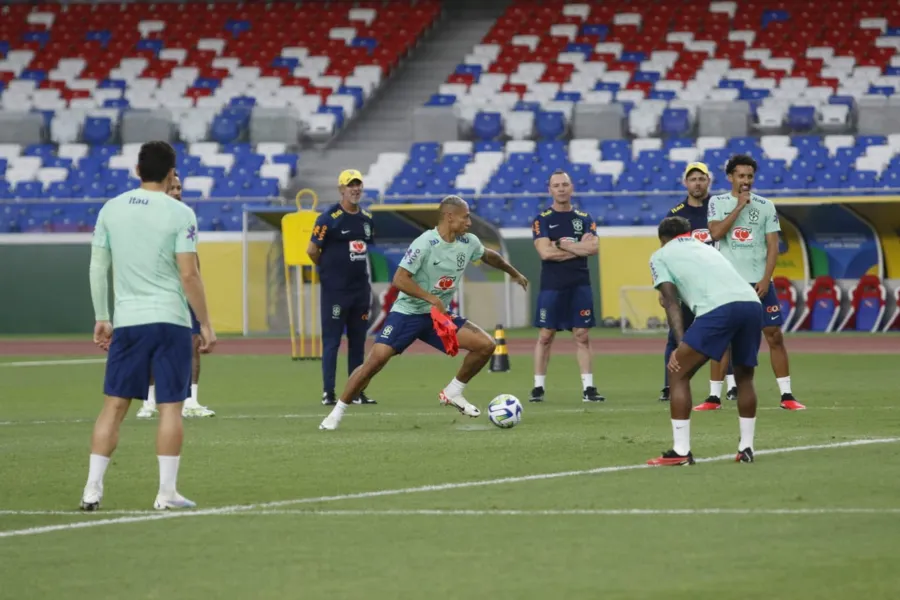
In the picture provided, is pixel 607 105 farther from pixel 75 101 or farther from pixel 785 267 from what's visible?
pixel 75 101

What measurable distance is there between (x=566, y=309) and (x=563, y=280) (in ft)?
1.02

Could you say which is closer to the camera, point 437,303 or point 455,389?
point 437,303

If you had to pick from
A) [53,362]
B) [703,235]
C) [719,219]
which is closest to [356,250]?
[703,235]

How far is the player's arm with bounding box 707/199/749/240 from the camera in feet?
49.1

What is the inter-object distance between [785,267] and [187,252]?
77.3 feet

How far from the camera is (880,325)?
3072 cm

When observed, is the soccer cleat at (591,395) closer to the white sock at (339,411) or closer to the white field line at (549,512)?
the white sock at (339,411)

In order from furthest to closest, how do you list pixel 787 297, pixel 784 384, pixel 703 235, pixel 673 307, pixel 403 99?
pixel 403 99
pixel 787 297
pixel 703 235
pixel 784 384
pixel 673 307

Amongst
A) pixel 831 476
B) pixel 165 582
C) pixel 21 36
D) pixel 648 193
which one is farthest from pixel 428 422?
pixel 21 36

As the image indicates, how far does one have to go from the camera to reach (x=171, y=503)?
356 inches

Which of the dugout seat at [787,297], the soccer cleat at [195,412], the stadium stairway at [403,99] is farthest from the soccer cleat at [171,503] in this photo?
the stadium stairway at [403,99]

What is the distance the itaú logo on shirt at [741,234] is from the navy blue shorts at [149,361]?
728 cm

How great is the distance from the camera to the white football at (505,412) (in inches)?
530

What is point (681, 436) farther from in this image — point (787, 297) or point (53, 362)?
point (787, 297)
